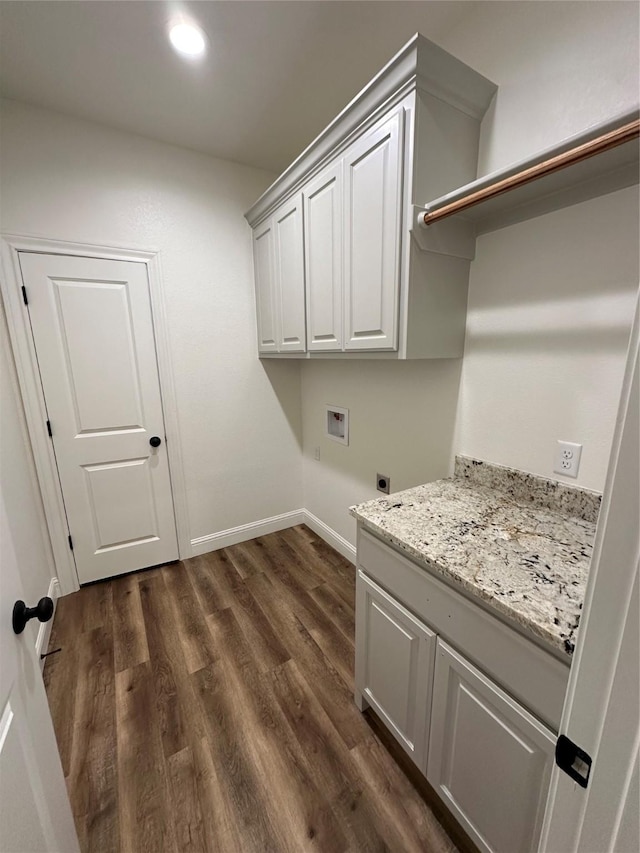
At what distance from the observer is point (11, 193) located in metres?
1.78

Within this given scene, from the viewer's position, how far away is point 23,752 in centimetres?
67

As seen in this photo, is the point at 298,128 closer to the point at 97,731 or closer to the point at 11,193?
the point at 11,193

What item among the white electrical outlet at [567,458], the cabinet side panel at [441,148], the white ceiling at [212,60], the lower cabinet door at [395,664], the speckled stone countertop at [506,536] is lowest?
the lower cabinet door at [395,664]

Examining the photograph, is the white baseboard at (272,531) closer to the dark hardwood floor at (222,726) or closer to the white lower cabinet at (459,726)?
the dark hardwood floor at (222,726)

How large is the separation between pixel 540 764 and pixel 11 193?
3.08 meters

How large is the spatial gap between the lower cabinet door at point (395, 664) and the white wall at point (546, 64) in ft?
5.17

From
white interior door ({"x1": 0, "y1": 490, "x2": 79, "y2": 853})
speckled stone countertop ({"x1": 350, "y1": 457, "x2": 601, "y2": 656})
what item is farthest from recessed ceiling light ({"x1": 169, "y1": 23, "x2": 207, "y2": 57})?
speckled stone countertop ({"x1": 350, "y1": 457, "x2": 601, "y2": 656})

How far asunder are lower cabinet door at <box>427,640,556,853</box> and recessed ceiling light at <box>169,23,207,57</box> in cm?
239

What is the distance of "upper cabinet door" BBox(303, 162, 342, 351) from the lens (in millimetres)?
1566

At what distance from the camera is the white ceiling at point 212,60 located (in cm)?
129

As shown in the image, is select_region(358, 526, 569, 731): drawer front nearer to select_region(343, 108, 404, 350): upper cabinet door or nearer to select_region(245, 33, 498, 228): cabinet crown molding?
select_region(343, 108, 404, 350): upper cabinet door

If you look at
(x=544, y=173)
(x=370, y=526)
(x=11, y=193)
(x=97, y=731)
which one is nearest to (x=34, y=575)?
(x=97, y=731)

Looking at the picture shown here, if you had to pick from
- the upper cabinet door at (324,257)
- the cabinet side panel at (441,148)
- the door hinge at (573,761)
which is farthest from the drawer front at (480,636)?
the cabinet side panel at (441,148)

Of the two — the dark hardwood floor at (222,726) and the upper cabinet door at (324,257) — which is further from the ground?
the upper cabinet door at (324,257)
